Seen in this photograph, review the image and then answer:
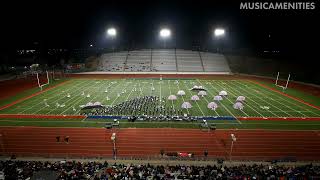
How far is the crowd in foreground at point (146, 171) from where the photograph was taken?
14.5m

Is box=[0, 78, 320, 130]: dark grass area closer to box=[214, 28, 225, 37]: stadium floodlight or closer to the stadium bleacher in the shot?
the stadium bleacher

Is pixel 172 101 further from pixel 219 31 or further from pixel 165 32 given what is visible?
pixel 165 32

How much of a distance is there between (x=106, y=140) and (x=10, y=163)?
24.6ft

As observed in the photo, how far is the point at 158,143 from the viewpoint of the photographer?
→ 2175cm

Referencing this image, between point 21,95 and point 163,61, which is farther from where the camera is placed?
point 163,61

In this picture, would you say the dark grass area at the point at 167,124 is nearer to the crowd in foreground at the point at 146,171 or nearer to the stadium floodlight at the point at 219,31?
the crowd in foreground at the point at 146,171

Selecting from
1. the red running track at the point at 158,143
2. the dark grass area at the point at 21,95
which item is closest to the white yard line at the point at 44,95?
the dark grass area at the point at 21,95

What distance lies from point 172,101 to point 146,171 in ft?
62.8

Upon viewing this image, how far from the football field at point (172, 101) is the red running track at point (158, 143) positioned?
5180 millimetres

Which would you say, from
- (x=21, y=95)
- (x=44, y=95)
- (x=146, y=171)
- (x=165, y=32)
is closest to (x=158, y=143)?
(x=146, y=171)

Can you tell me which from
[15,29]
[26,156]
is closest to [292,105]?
[26,156]

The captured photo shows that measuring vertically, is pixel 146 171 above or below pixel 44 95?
below

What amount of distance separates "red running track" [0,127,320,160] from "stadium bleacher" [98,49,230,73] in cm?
4706

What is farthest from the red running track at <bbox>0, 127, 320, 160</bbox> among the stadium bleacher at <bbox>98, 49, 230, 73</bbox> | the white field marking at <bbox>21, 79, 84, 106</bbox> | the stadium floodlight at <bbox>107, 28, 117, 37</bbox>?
the stadium floodlight at <bbox>107, 28, 117, 37</bbox>
